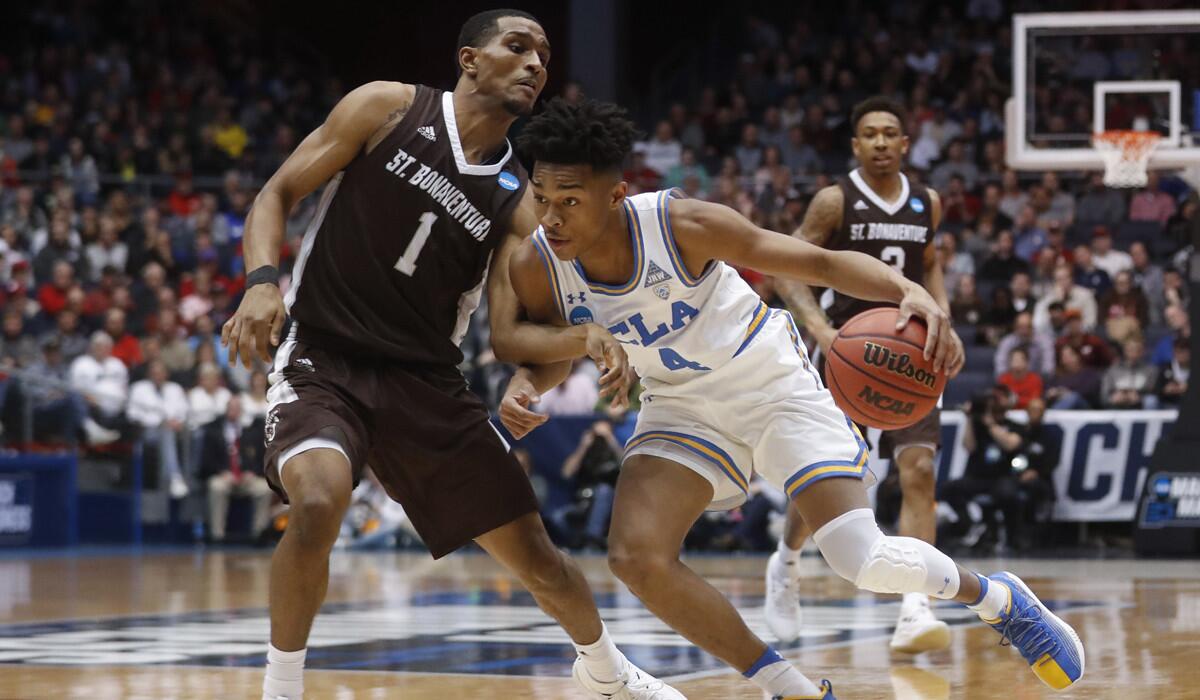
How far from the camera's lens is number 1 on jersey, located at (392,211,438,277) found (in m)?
4.86

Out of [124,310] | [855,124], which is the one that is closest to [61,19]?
[124,310]

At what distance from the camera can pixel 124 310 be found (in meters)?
17.3

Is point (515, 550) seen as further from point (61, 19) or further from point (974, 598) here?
point (61, 19)

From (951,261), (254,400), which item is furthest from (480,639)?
(951,261)

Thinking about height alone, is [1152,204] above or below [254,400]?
above

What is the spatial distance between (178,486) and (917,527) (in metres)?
10.6

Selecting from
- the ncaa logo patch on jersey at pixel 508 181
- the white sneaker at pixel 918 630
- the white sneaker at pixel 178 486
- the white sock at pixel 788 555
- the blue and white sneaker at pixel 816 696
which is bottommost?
the white sneaker at pixel 178 486

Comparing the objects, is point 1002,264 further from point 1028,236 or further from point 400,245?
point 400,245

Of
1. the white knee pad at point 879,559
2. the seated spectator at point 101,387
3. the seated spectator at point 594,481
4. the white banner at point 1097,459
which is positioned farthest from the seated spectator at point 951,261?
the white knee pad at point 879,559

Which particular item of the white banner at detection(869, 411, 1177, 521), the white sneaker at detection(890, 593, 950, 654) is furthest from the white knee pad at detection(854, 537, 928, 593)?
the white banner at detection(869, 411, 1177, 521)

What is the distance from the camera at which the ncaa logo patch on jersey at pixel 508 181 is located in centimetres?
500

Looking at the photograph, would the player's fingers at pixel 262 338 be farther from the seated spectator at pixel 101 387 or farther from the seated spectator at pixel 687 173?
the seated spectator at pixel 687 173

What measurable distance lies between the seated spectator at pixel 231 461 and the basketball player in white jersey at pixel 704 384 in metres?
11.0

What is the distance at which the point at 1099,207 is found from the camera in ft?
54.6
